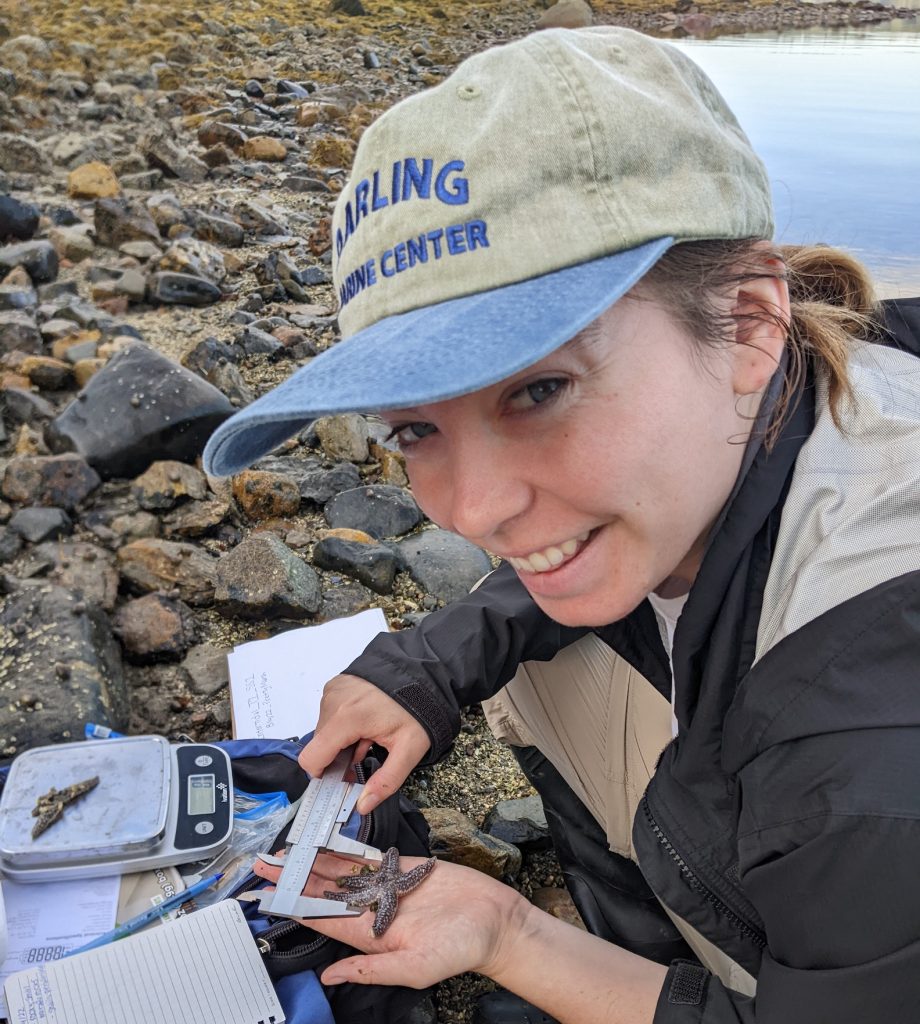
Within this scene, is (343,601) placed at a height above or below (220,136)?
below

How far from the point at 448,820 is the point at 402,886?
25.1 inches

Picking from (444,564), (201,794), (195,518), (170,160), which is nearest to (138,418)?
(195,518)

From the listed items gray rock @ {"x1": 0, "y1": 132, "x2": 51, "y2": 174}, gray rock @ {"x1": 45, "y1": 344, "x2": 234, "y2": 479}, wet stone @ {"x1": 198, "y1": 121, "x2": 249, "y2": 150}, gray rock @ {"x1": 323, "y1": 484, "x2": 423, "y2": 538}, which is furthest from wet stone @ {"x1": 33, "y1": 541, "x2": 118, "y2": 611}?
wet stone @ {"x1": 198, "y1": 121, "x2": 249, "y2": 150}

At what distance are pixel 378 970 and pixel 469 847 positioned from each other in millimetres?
661

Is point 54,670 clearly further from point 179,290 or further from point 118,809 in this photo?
point 179,290

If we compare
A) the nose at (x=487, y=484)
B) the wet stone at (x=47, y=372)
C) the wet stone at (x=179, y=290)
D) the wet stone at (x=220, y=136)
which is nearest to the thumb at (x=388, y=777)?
the nose at (x=487, y=484)

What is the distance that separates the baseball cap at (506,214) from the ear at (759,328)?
0.36 feet

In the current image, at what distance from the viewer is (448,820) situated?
7.41 ft

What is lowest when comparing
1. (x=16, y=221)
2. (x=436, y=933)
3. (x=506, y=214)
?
(x=436, y=933)

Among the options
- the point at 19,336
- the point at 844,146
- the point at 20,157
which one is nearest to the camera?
the point at 19,336

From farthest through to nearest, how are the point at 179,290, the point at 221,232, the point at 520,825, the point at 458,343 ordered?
the point at 221,232 → the point at 179,290 → the point at 520,825 → the point at 458,343

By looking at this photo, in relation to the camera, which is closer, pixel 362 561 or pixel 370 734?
pixel 370 734

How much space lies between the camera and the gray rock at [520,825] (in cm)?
234

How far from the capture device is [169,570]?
309cm
